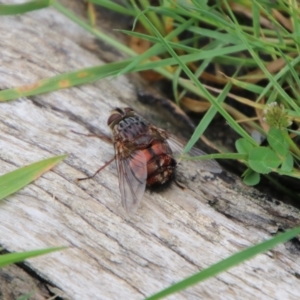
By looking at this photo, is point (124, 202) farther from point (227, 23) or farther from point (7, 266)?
point (227, 23)

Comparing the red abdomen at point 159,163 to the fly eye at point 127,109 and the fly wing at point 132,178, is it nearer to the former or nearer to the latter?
the fly wing at point 132,178

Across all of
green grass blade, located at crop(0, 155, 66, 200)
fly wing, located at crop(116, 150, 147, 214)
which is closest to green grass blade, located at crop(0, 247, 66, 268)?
green grass blade, located at crop(0, 155, 66, 200)

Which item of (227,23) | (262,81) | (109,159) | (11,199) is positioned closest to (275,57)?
(262,81)

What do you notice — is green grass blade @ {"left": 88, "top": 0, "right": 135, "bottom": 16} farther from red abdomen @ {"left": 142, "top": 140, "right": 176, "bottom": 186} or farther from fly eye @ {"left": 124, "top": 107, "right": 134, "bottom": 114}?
red abdomen @ {"left": 142, "top": 140, "right": 176, "bottom": 186}

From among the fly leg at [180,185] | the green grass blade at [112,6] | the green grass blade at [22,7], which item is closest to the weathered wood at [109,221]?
the fly leg at [180,185]

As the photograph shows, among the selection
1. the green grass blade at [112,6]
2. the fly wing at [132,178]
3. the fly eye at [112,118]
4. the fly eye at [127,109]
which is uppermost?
the green grass blade at [112,6]

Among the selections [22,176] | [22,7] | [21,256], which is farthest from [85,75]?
[21,256]
